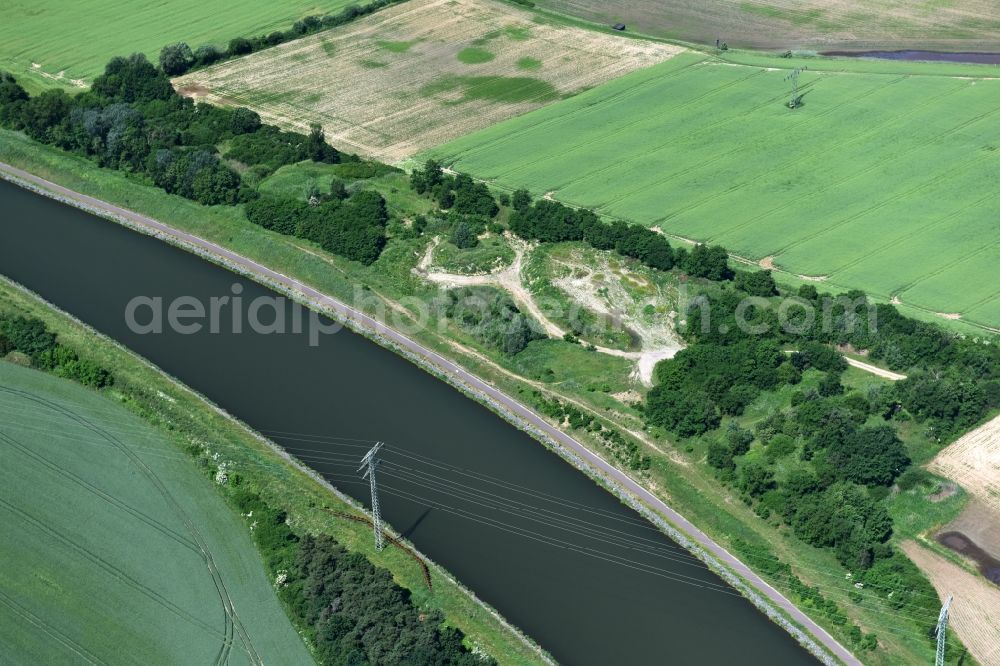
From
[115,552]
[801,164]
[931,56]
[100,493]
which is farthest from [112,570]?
[931,56]

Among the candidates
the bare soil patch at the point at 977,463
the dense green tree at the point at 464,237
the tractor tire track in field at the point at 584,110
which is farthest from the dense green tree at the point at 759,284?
the tractor tire track in field at the point at 584,110

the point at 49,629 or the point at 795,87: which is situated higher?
the point at 795,87

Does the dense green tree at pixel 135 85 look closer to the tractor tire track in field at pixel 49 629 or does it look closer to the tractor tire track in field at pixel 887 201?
the tractor tire track in field at pixel 887 201

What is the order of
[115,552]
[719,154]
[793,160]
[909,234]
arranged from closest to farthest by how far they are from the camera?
[115,552], [909,234], [793,160], [719,154]

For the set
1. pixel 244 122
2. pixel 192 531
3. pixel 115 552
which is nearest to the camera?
pixel 115 552

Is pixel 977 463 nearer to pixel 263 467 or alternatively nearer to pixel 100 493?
pixel 263 467

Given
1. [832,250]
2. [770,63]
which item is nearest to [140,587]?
[832,250]
